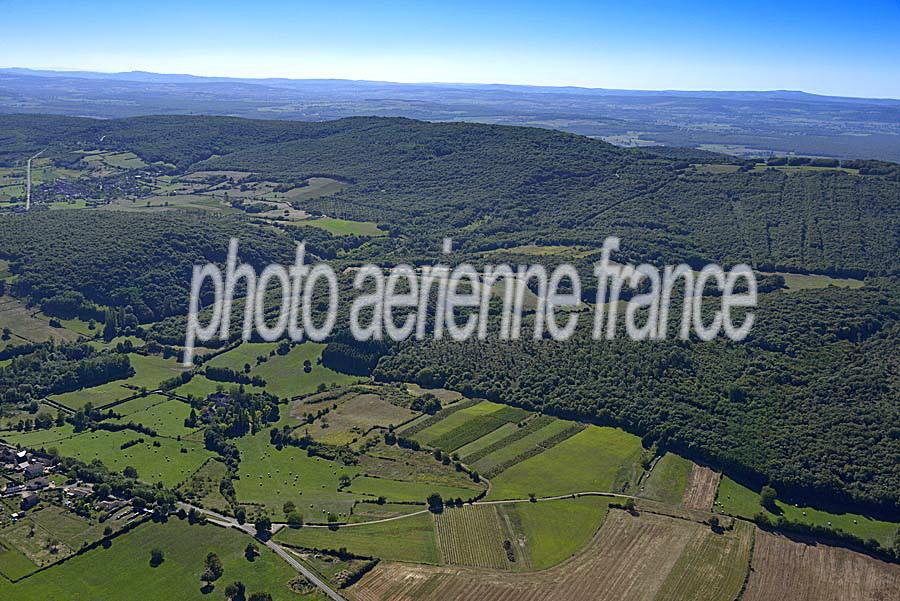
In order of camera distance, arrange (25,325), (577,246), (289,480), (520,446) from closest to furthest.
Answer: (289,480) → (520,446) → (25,325) → (577,246)

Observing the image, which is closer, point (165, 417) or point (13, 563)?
point (13, 563)

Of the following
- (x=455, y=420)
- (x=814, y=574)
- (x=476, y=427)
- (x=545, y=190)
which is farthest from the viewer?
(x=545, y=190)

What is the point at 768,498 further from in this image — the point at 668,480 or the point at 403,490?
the point at 403,490

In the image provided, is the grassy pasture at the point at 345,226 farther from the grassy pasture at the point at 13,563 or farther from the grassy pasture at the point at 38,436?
the grassy pasture at the point at 13,563

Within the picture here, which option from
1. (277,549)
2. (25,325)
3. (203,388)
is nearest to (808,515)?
(277,549)

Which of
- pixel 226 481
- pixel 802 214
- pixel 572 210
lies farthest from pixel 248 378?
pixel 802 214

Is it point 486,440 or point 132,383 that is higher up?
point 486,440

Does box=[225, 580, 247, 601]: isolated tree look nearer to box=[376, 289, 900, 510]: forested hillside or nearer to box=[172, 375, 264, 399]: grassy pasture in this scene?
box=[172, 375, 264, 399]: grassy pasture
